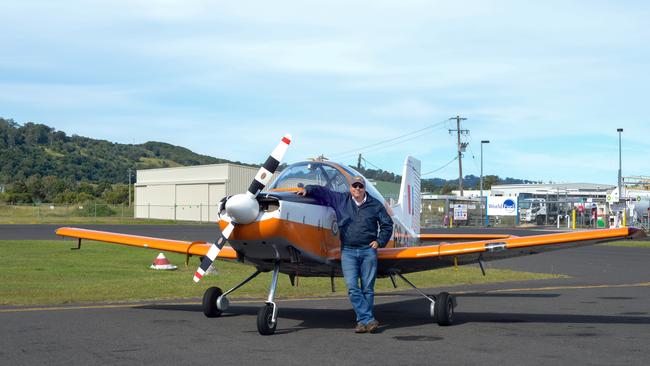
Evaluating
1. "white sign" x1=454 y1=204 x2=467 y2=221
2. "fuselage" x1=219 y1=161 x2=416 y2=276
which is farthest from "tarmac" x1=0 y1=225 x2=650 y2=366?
"white sign" x1=454 y1=204 x2=467 y2=221

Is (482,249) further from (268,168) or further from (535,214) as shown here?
(535,214)

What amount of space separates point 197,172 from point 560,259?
167 ft

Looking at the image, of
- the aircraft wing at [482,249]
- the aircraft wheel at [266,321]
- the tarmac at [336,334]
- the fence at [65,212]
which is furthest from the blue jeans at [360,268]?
the fence at [65,212]

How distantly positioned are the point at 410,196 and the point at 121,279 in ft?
22.3

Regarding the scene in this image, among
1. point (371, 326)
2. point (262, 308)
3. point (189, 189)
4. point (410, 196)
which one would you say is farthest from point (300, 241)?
point (189, 189)

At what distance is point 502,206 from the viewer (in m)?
69.9

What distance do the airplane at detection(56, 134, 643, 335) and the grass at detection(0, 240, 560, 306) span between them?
2827mm

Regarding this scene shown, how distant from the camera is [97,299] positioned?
44.8 ft

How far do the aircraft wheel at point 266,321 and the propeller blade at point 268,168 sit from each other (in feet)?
4.68

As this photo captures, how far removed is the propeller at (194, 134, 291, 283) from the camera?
30.8 feet

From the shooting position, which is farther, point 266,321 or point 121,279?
point 121,279

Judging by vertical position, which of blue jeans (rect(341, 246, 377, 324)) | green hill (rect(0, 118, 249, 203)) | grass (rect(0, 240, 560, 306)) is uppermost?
green hill (rect(0, 118, 249, 203))

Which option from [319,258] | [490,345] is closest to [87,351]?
[319,258]

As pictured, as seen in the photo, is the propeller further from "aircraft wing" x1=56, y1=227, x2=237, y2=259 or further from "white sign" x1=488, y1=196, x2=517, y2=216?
"white sign" x1=488, y1=196, x2=517, y2=216
